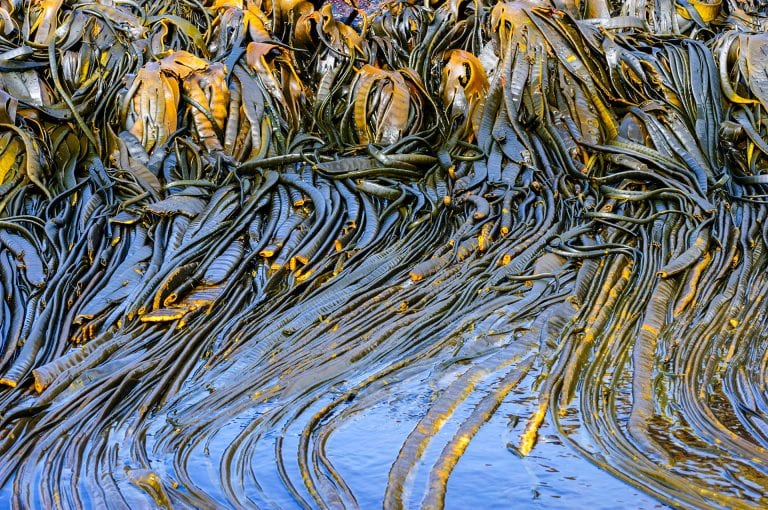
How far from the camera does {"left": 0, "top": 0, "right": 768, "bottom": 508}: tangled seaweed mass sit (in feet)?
7.45

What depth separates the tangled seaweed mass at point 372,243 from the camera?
7.45 feet

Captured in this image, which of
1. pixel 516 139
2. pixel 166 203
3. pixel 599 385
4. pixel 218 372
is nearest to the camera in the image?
pixel 599 385

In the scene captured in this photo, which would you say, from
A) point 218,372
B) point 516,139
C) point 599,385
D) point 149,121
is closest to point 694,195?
point 516,139

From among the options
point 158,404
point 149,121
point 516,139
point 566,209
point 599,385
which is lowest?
point 599,385

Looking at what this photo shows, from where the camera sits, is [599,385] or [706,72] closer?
[599,385]

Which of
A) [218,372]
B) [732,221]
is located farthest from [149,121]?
[732,221]

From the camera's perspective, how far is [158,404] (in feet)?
8.50

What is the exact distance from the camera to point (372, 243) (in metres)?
3.56

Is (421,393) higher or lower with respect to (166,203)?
lower

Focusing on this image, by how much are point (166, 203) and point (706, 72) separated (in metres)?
2.70

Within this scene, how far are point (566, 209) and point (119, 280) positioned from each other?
1.85 meters

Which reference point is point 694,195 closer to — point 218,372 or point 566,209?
point 566,209

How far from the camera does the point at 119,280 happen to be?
3371mm

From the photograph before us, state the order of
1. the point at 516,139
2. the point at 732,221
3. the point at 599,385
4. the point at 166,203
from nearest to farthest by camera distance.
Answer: the point at 599,385 → the point at 732,221 → the point at 166,203 → the point at 516,139
